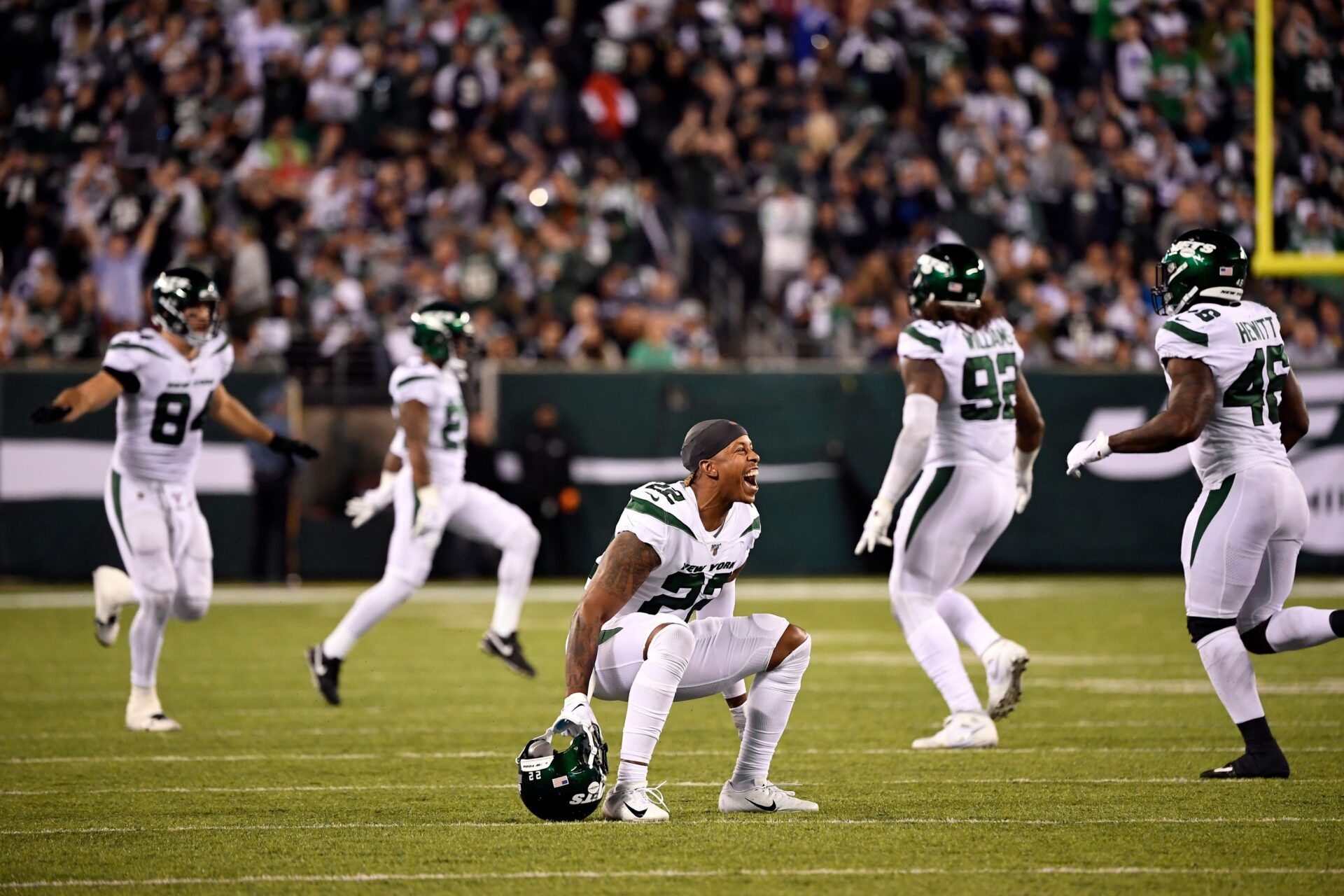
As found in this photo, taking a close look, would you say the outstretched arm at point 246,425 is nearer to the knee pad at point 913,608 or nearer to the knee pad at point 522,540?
the knee pad at point 522,540

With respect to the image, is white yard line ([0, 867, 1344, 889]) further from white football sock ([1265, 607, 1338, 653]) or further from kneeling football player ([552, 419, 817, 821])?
white football sock ([1265, 607, 1338, 653])

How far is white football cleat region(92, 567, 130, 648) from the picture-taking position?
8141 mm

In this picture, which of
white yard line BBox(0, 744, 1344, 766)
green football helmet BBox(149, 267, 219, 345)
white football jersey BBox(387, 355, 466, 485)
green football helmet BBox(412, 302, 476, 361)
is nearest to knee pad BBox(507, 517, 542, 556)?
white football jersey BBox(387, 355, 466, 485)

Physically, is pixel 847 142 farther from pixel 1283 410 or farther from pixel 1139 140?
pixel 1283 410

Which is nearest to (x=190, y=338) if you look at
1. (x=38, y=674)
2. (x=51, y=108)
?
(x=38, y=674)

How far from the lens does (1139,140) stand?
18.6 m

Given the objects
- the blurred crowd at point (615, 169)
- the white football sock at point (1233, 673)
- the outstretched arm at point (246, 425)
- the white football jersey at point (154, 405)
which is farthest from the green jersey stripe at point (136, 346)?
the blurred crowd at point (615, 169)

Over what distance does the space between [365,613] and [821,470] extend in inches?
307

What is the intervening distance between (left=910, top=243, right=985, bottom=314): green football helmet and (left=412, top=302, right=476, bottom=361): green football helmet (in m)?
2.95

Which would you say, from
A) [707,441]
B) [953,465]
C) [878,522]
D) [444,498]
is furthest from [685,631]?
[444,498]

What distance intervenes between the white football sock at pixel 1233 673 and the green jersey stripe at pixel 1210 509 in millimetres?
290

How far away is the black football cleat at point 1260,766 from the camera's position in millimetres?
6031

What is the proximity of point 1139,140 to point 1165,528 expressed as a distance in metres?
4.65

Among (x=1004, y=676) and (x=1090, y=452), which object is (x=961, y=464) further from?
(x=1090, y=452)
